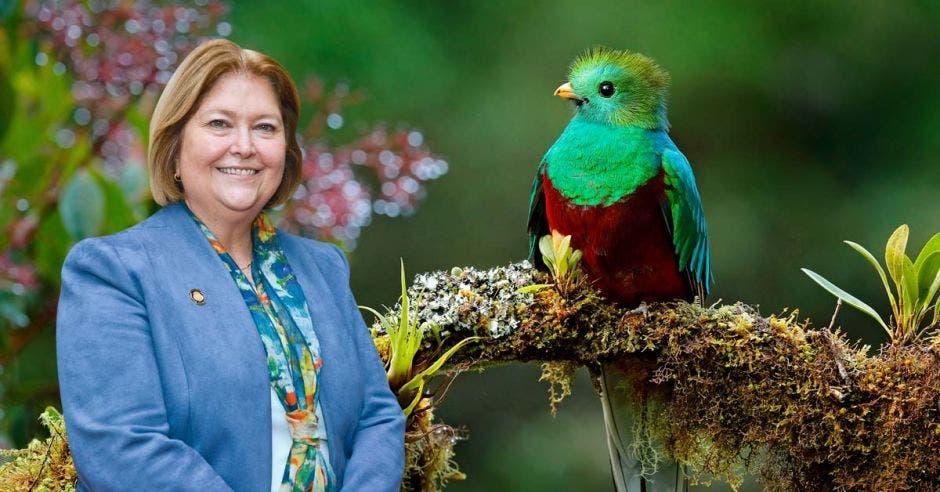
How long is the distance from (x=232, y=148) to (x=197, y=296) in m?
0.25

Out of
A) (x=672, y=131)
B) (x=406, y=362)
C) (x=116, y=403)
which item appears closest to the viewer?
(x=116, y=403)

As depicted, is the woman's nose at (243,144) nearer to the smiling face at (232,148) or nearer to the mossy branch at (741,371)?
the smiling face at (232,148)

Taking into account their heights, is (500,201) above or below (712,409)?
above

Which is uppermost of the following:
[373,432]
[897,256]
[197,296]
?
[897,256]

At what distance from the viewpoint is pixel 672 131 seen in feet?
21.3

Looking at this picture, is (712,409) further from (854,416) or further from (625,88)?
(625,88)

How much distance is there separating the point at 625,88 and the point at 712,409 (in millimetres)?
791

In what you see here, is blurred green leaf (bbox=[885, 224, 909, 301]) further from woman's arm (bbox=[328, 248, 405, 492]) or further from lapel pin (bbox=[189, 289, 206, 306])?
lapel pin (bbox=[189, 289, 206, 306])

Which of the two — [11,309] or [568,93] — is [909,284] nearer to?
[568,93]

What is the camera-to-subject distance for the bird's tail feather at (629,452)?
2.73 m

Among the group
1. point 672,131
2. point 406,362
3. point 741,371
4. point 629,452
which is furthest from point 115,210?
point 672,131

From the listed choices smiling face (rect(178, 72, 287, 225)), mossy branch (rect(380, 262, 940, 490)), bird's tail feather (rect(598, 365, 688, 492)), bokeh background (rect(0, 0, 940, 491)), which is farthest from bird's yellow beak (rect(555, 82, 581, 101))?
bokeh background (rect(0, 0, 940, 491))

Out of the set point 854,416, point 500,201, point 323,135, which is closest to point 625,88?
point 854,416

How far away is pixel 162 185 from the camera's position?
1992 millimetres
